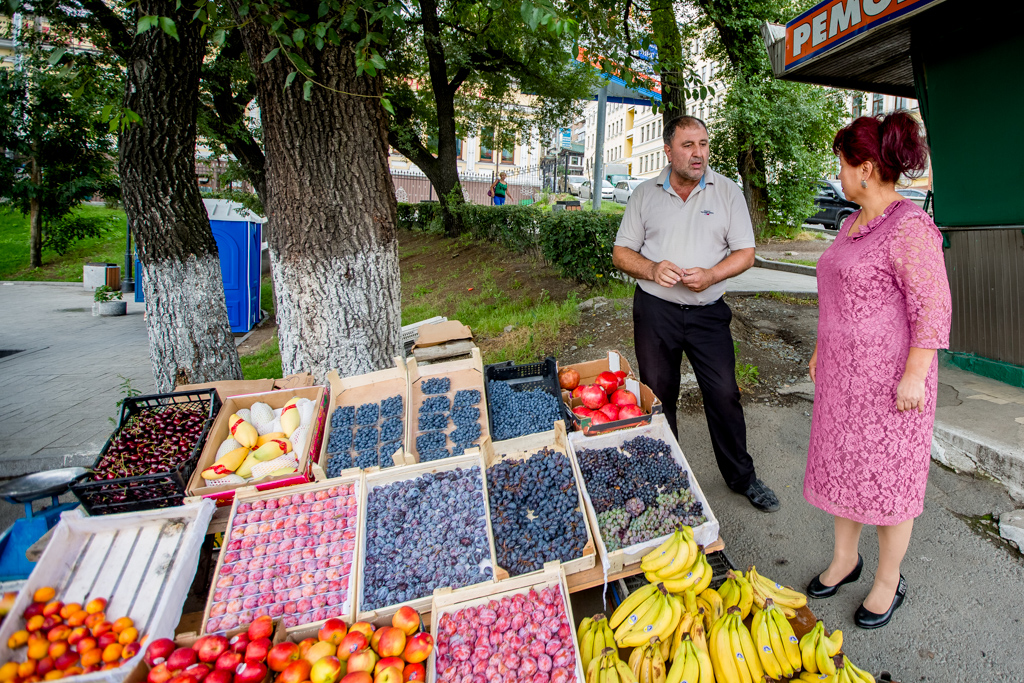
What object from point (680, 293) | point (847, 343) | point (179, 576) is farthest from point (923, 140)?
point (179, 576)

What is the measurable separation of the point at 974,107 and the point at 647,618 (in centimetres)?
465

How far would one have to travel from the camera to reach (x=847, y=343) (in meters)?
2.20

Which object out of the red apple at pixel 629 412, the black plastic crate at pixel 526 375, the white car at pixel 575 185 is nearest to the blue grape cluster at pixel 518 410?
the black plastic crate at pixel 526 375

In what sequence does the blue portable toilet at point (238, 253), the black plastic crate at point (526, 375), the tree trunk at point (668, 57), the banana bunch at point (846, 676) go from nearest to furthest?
the banana bunch at point (846, 676) < the black plastic crate at point (526, 375) < the tree trunk at point (668, 57) < the blue portable toilet at point (238, 253)

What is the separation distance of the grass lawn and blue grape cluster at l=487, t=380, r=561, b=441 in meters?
18.0

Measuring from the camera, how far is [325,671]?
5.81 feet

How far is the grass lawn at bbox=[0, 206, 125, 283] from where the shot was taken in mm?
16562

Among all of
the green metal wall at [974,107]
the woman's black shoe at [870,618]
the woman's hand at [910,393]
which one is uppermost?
the green metal wall at [974,107]

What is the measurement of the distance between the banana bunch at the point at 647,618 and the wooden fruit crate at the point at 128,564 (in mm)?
1663

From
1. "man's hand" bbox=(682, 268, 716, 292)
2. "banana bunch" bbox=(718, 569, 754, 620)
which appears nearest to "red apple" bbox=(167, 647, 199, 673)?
"banana bunch" bbox=(718, 569, 754, 620)

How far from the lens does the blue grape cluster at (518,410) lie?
9.50 feet

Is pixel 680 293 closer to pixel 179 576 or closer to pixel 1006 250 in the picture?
pixel 179 576

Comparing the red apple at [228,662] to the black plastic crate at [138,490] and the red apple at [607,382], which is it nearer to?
the black plastic crate at [138,490]

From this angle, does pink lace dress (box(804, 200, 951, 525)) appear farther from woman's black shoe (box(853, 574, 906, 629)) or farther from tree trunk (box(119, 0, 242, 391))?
tree trunk (box(119, 0, 242, 391))
